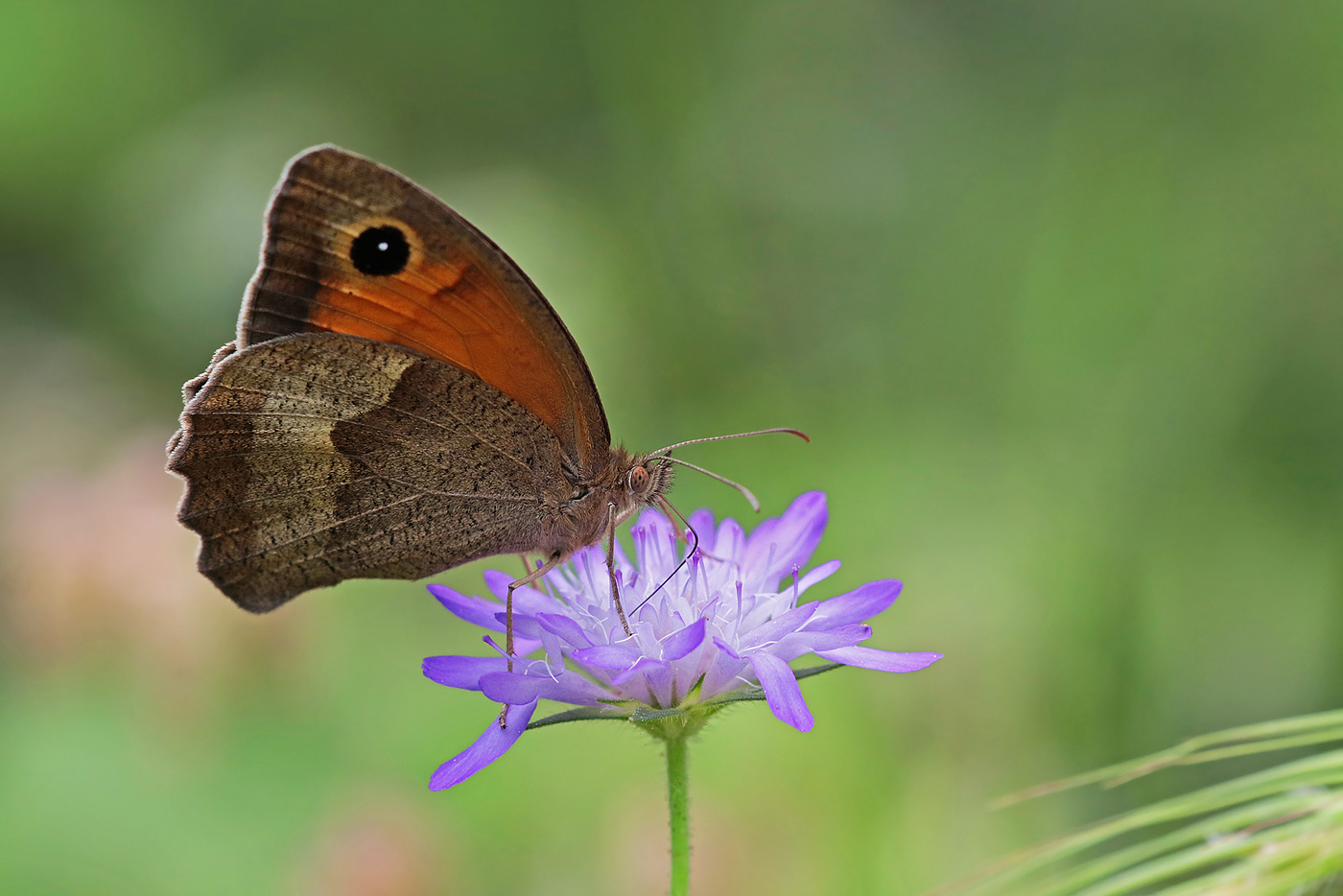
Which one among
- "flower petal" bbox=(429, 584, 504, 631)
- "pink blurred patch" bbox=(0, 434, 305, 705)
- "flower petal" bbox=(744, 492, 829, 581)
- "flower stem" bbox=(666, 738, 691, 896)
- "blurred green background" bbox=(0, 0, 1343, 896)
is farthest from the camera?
"pink blurred patch" bbox=(0, 434, 305, 705)

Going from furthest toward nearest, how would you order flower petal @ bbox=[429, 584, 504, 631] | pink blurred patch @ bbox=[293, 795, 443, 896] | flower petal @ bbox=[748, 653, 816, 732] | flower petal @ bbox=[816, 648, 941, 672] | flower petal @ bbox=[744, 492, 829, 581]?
pink blurred patch @ bbox=[293, 795, 443, 896] < flower petal @ bbox=[744, 492, 829, 581] < flower petal @ bbox=[429, 584, 504, 631] < flower petal @ bbox=[816, 648, 941, 672] < flower petal @ bbox=[748, 653, 816, 732]

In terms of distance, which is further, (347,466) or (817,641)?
(347,466)

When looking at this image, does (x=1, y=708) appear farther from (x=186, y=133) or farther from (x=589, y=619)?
(x=186, y=133)

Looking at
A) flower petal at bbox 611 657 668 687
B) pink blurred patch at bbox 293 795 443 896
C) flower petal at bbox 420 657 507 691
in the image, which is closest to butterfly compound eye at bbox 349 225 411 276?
flower petal at bbox 420 657 507 691

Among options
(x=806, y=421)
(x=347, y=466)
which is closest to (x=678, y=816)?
(x=347, y=466)

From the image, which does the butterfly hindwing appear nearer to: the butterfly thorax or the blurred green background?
the butterfly thorax

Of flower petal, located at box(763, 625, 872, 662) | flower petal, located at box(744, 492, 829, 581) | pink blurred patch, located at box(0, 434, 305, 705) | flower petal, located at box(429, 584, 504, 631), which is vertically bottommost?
flower petal, located at box(763, 625, 872, 662)

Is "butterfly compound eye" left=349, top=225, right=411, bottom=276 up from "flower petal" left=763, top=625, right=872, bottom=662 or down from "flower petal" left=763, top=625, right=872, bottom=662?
up

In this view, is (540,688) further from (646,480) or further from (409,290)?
(409,290)
